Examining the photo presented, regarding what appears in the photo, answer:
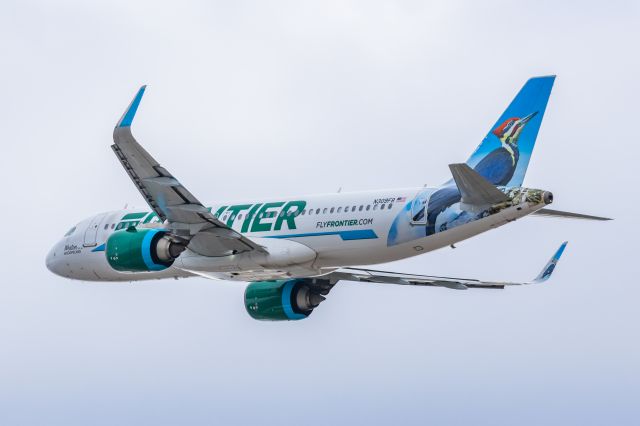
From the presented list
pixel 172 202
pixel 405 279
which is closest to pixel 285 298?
pixel 405 279

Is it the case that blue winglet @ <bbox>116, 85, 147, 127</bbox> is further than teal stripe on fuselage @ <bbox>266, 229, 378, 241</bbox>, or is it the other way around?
teal stripe on fuselage @ <bbox>266, 229, 378, 241</bbox>

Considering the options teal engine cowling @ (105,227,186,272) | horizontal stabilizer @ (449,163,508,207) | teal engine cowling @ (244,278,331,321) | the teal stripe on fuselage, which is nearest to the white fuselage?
the teal stripe on fuselage

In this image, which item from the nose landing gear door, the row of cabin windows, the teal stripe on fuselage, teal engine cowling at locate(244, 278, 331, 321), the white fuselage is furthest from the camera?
the nose landing gear door

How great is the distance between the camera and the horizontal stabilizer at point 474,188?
35.7 metres

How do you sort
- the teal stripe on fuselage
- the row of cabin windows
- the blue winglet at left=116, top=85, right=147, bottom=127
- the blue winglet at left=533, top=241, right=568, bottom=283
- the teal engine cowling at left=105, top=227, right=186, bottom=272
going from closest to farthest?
the blue winglet at left=116, top=85, right=147, bottom=127
the teal stripe on fuselage
the row of cabin windows
the teal engine cowling at left=105, top=227, right=186, bottom=272
the blue winglet at left=533, top=241, right=568, bottom=283

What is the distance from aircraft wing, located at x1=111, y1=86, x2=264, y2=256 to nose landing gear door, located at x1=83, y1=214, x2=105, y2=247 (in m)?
5.84

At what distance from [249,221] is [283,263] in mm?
2468

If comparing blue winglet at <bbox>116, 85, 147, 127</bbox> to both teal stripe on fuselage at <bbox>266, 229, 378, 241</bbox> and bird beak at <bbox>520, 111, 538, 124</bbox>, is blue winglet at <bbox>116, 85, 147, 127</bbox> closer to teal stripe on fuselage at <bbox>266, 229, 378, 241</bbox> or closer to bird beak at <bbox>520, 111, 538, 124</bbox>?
teal stripe on fuselage at <bbox>266, 229, 378, 241</bbox>

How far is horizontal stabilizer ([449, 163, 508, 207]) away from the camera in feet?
117

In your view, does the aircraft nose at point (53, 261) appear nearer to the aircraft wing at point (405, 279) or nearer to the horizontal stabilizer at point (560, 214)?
the aircraft wing at point (405, 279)

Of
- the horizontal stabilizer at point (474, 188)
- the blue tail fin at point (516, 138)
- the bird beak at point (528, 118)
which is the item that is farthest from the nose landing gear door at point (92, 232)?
the bird beak at point (528, 118)

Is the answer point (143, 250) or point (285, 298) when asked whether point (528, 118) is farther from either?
point (143, 250)

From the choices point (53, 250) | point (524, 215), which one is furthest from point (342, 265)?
point (53, 250)

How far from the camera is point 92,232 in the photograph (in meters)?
46.7
